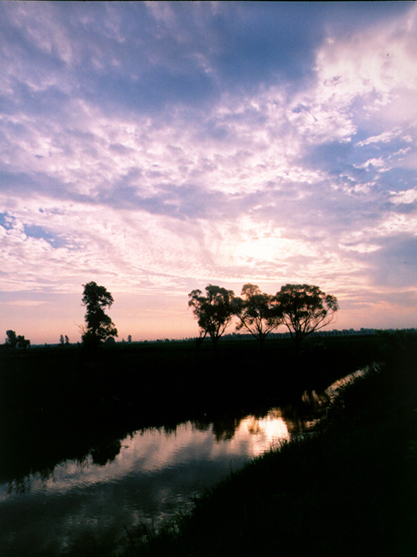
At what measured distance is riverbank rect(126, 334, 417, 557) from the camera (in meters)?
5.86

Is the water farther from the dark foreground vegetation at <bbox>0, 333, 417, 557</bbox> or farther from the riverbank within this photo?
the riverbank

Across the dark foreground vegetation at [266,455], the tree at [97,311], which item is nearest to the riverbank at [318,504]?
the dark foreground vegetation at [266,455]

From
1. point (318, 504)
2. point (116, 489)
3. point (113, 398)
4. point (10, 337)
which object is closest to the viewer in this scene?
point (318, 504)

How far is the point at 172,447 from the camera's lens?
1689 centimetres

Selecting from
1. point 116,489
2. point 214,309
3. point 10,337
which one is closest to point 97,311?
point 214,309

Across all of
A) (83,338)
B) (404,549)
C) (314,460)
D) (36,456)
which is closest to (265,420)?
(314,460)

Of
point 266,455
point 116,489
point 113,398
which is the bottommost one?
point 116,489

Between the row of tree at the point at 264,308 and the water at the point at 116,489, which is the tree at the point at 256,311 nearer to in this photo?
the row of tree at the point at 264,308

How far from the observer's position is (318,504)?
23.5 ft

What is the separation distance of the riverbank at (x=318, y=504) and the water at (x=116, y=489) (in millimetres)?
1271

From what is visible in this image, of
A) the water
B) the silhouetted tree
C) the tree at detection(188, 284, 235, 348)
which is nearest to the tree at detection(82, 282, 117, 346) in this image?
the tree at detection(188, 284, 235, 348)

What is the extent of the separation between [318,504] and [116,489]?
837cm

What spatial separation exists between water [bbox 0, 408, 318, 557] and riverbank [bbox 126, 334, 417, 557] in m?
1.27

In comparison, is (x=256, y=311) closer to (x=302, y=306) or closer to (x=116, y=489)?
(x=302, y=306)
